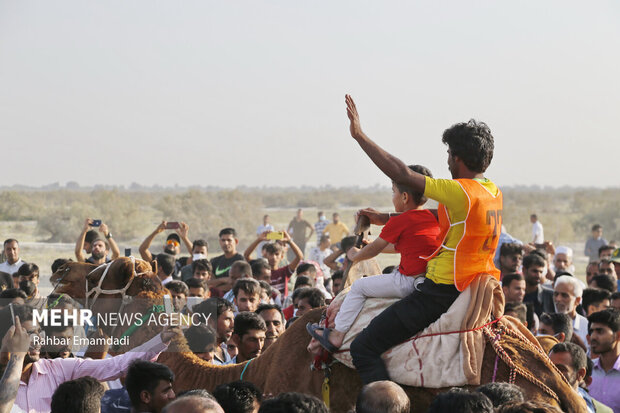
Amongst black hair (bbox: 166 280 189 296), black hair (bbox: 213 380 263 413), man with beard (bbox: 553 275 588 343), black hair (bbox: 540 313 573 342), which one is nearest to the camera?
black hair (bbox: 213 380 263 413)

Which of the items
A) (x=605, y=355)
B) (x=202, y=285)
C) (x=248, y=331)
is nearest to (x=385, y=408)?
(x=248, y=331)

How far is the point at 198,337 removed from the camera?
7566 millimetres

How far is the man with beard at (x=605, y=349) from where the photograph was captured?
808 centimetres

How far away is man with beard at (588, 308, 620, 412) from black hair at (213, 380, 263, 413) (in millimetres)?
4360

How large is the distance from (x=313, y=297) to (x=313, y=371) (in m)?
3.30

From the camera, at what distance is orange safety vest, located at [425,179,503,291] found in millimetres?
5820

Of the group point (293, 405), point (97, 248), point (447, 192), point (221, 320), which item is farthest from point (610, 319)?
point (97, 248)

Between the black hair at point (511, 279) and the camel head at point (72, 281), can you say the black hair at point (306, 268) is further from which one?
the camel head at point (72, 281)

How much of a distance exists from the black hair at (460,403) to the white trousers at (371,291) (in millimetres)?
1817

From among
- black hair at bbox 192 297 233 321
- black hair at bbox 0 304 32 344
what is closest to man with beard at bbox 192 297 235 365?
black hair at bbox 192 297 233 321

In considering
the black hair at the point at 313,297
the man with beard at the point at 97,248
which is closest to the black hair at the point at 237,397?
the black hair at the point at 313,297

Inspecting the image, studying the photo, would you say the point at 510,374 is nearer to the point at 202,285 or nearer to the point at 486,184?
the point at 486,184

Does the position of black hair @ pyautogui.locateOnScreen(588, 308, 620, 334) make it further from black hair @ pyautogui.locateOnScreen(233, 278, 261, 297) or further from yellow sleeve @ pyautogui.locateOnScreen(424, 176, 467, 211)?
black hair @ pyautogui.locateOnScreen(233, 278, 261, 297)

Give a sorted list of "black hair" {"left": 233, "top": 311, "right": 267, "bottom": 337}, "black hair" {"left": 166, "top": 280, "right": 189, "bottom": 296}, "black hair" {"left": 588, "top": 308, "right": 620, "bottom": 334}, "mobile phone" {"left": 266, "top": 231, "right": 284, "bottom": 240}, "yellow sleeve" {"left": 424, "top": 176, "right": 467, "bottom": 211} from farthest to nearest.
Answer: "mobile phone" {"left": 266, "top": 231, "right": 284, "bottom": 240} → "black hair" {"left": 166, "top": 280, "right": 189, "bottom": 296} → "black hair" {"left": 588, "top": 308, "right": 620, "bottom": 334} → "black hair" {"left": 233, "top": 311, "right": 267, "bottom": 337} → "yellow sleeve" {"left": 424, "top": 176, "right": 467, "bottom": 211}
